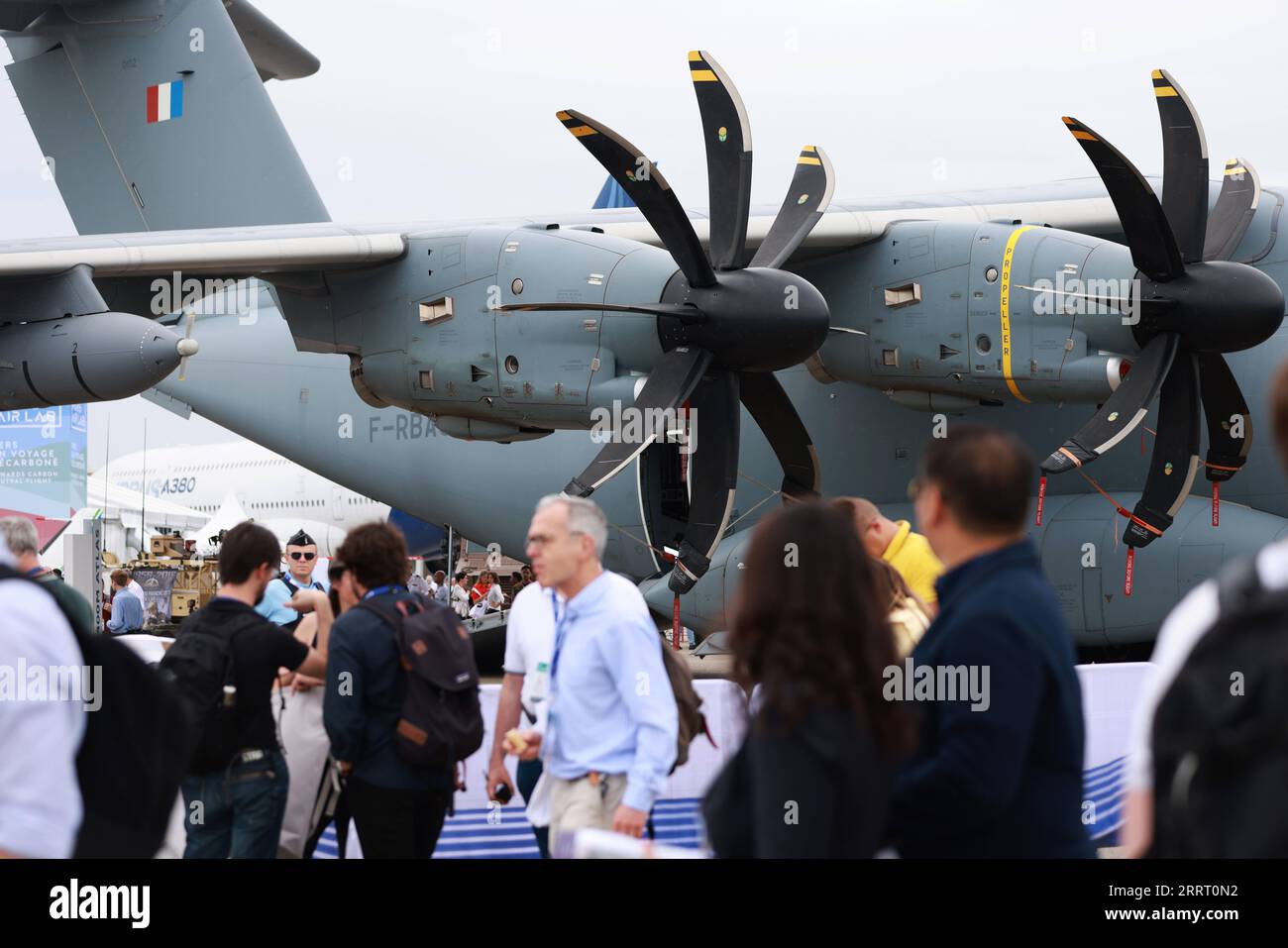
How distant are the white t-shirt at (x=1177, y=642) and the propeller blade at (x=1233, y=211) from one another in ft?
30.1

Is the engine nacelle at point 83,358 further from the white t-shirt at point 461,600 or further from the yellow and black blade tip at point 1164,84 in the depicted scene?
the white t-shirt at point 461,600

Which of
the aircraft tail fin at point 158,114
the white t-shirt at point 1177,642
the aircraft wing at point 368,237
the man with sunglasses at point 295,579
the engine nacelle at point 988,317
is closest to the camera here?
the white t-shirt at point 1177,642

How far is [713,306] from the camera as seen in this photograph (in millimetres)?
10258

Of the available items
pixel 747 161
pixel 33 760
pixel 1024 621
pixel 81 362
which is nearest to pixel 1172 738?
pixel 1024 621

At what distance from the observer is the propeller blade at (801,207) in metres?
10.7

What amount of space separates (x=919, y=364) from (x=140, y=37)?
869 centimetres

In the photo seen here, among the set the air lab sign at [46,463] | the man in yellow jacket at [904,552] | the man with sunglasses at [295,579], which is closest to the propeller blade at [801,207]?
the man with sunglasses at [295,579]

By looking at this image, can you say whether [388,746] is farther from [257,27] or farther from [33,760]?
[257,27]

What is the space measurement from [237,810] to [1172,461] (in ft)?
25.3

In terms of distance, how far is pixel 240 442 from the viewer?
50.0 meters

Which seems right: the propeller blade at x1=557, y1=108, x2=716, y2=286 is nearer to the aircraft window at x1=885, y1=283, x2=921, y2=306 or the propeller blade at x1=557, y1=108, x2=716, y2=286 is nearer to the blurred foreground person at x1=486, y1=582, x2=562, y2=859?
the aircraft window at x1=885, y1=283, x2=921, y2=306

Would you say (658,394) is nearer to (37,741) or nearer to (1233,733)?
(37,741)

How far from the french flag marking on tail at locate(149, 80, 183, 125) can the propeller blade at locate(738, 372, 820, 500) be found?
6.77 metres

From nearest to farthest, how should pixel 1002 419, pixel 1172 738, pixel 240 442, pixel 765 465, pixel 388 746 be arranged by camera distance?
pixel 1172 738
pixel 388 746
pixel 1002 419
pixel 765 465
pixel 240 442
